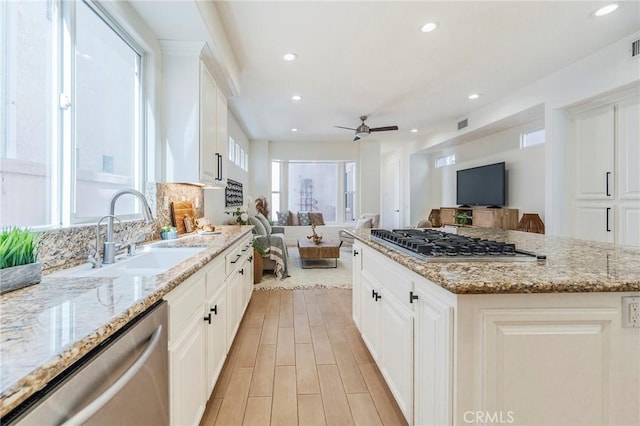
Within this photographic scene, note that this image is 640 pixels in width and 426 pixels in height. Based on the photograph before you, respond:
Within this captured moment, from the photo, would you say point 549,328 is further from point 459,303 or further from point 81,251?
point 81,251

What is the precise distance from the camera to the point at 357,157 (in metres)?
8.29

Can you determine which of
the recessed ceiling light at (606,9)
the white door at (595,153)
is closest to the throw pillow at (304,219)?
the white door at (595,153)

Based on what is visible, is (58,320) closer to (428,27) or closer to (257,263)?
(428,27)

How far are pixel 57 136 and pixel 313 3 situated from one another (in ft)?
6.78

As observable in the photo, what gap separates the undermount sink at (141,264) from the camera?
1.31 m

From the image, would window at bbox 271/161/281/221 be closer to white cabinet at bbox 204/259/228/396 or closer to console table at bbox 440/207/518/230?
console table at bbox 440/207/518/230

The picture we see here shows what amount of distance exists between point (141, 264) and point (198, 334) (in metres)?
0.61

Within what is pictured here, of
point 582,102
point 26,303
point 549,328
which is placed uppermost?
point 582,102

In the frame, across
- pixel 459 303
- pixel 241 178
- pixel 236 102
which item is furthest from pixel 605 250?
pixel 241 178

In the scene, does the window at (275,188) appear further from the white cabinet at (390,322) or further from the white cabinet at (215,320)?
the white cabinet at (215,320)

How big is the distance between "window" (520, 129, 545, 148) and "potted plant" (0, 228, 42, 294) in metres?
6.38

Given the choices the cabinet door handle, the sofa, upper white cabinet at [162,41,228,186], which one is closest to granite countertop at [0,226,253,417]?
upper white cabinet at [162,41,228,186]

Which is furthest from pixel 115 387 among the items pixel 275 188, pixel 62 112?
pixel 275 188

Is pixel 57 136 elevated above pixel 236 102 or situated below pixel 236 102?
below
